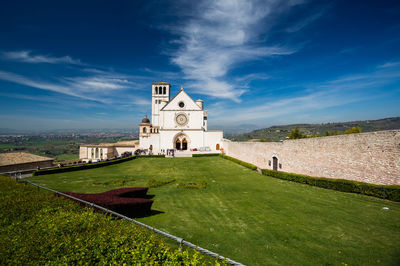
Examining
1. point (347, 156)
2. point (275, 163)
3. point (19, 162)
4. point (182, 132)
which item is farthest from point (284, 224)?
point (182, 132)

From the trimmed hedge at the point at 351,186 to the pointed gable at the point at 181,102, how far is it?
2730 cm

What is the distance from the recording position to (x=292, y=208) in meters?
10.4

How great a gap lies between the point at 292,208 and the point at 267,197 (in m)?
2.09

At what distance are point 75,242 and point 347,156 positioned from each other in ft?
55.1

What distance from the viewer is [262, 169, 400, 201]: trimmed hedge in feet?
36.1

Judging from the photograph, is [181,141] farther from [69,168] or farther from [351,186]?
[351,186]

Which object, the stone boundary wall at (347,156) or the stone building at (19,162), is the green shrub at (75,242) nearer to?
the stone boundary wall at (347,156)

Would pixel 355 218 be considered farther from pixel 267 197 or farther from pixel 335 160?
pixel 335 160

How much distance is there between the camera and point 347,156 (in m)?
13.7

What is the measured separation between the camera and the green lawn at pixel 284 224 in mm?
6090

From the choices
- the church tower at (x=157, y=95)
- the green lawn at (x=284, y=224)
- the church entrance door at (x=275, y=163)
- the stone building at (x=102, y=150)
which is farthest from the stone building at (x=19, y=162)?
the church tower at (x=157, y=95)

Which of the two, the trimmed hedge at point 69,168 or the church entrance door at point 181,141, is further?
the church entrance door at point 181,141

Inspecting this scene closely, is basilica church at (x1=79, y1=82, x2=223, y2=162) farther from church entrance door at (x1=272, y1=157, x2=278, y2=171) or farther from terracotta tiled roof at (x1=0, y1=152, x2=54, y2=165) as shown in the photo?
church entrance door at (x1=272, y1=157, x2=278, y2=171)

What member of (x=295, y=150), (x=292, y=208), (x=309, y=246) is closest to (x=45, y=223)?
(x=309, y=246)
